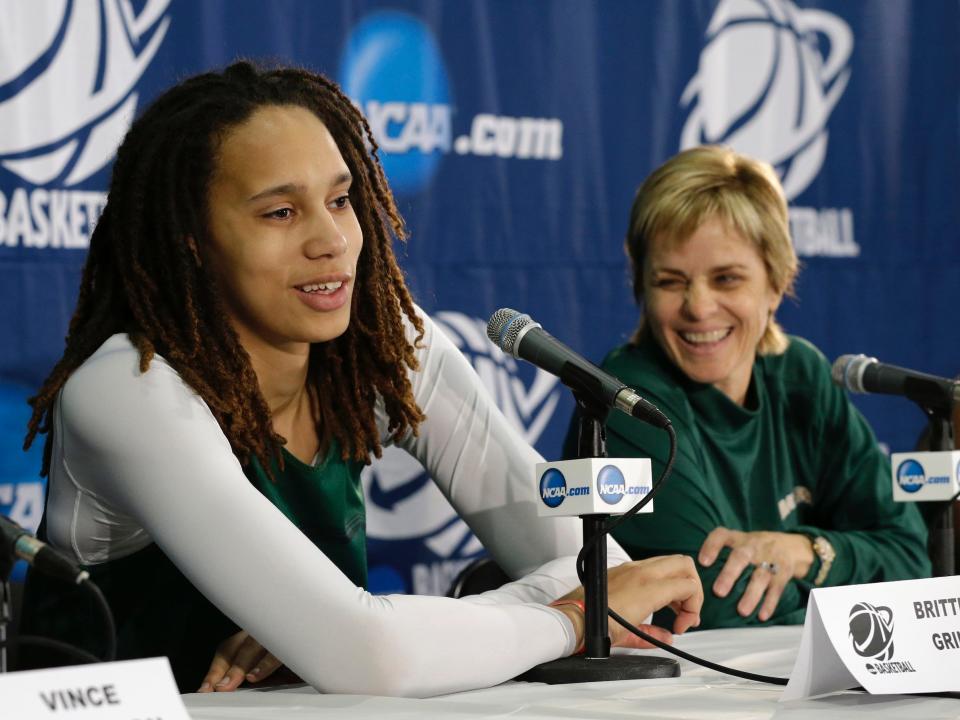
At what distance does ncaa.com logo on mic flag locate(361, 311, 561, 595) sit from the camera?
268 centimetres

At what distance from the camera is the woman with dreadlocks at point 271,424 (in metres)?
1.34

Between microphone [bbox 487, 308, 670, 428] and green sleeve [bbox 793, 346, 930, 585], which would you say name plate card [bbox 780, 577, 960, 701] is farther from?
green sleeve [bbox 793, 346, 930, 585]

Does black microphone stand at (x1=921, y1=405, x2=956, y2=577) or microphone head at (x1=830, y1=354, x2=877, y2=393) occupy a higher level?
microphone head at (x1=830, y1=354, x2=877, y2=393)

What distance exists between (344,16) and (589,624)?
1.61 meters

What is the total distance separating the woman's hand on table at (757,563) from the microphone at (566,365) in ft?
1.86

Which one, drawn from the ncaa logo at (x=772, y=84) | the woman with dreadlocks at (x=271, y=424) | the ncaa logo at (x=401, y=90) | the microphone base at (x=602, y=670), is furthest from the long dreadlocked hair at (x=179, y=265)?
the ncaa logo at (x=772, y=84)

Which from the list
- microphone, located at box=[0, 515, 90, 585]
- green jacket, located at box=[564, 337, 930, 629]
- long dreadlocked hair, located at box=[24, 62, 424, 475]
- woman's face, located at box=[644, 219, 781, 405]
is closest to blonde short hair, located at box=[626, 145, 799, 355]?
woman's face, located at box=[644, 219, 781, 405]

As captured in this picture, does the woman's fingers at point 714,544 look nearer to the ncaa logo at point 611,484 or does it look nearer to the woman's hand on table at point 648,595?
the woman's hand on table at point 648,595

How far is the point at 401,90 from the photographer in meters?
2.73

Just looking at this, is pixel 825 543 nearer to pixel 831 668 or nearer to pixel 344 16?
pixel 831 668

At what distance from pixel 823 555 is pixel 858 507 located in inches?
9.4

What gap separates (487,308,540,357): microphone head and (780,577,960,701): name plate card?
0.39 m

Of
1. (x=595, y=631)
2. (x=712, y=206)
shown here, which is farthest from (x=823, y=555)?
(x=595, y=631)

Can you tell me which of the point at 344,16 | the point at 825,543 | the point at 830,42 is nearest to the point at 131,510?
the point at 825,543
